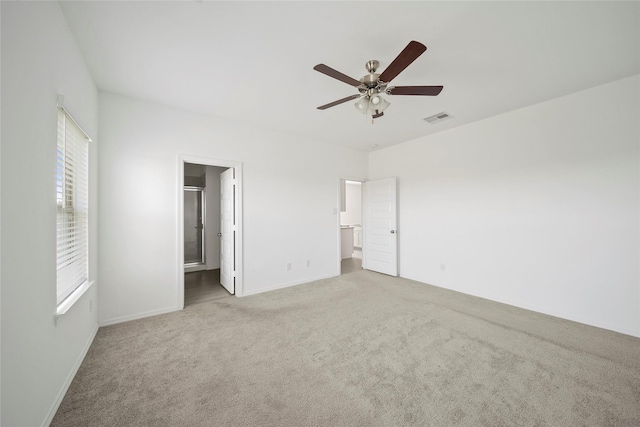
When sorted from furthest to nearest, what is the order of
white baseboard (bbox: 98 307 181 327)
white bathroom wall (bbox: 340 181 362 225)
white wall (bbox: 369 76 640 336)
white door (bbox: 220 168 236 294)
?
1. white bathroom wall (bbox: 340 181 362 225)
2. white door (bbox: 220 168 236 294)
3. white baseboard (bbox: 98 307 181 327)
4. white wall (bbox: 369 76 640 336)

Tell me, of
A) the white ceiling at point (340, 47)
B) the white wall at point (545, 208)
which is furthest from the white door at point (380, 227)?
the white ceiling at point (340, 47)

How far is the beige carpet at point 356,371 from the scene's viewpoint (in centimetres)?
163

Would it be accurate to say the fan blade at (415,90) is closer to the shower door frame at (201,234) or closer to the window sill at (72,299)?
the window sill at (72,299)

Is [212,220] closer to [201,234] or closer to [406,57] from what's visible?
[201,234]

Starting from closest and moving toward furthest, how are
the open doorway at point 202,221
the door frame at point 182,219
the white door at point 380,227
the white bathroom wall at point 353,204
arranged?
the door frame at point 182,219 < the white door at point 380,227 < the open doorway at point 202,221 < the white bathroom wall at point 353,204

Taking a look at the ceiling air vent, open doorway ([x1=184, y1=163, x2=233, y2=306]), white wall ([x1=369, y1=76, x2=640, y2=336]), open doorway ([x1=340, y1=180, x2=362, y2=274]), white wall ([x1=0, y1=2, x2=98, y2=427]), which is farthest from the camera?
open doorway ([x1=340, y1=180, x2=362, y2=274])

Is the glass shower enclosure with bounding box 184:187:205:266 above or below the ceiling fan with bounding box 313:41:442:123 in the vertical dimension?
below

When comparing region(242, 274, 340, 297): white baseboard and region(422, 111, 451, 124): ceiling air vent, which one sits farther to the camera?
region(242, 274, 340, 297): white baseboard

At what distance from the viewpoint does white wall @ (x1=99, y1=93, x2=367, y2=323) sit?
9.73 feet

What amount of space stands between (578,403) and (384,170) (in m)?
4.33

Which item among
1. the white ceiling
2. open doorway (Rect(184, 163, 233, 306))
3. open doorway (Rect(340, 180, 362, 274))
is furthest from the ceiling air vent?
open doorway (Rect(184, 163, 233, 306))

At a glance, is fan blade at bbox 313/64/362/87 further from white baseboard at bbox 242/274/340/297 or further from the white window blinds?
white baseboard at bbox 242/274/340/297

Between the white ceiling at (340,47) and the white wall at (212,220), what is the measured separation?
2732 mm

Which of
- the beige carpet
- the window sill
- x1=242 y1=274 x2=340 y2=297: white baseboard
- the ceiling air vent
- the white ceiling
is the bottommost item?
the beige carpet
